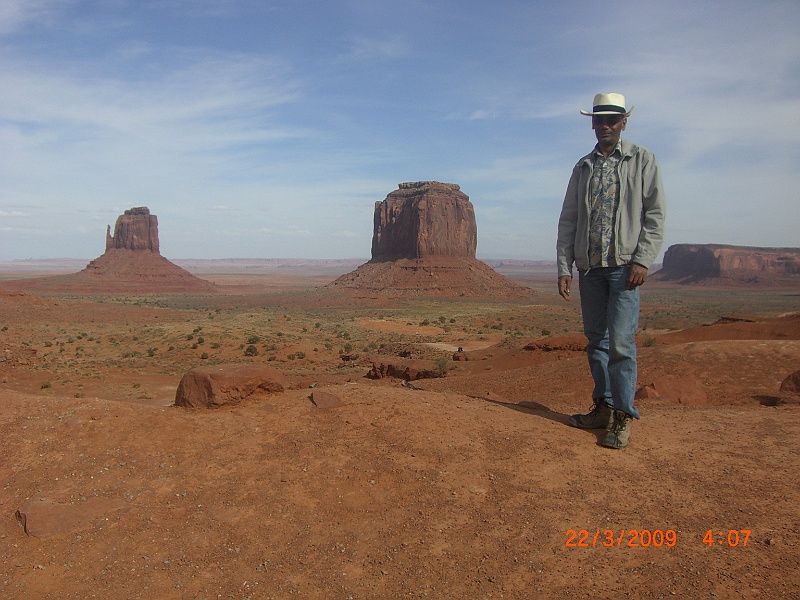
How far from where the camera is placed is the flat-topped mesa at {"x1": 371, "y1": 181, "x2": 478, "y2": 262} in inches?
3361

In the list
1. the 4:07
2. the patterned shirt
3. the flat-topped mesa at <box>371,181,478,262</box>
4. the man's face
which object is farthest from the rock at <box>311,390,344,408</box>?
the flat-topped mesa at <box>371,181,478,262</box>

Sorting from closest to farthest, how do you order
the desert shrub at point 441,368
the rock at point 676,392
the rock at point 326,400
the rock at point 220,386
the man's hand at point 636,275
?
1. the man's hand at point 636,275
2. the rock at point 326,400
3. the rock at point 220,386
4. the rock at point 676,392
5. the desert shrub at point 441,368

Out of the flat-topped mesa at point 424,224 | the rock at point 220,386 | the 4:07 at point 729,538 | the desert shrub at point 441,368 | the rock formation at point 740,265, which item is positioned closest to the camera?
the 4:07 at point 729,538

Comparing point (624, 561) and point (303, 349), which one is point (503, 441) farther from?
point (303, 349)

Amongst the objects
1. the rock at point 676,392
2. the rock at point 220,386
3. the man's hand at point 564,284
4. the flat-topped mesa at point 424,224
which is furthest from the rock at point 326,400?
the flat-topped mesa at point 424,224

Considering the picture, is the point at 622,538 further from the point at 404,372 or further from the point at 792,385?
the point at 404,372

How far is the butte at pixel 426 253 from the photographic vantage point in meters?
76.4

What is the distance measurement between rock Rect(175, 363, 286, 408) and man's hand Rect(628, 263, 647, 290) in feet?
12.4

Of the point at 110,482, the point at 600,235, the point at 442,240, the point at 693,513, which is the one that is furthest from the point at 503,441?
the point at 442,240

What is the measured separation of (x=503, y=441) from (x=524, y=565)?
1.56 metres

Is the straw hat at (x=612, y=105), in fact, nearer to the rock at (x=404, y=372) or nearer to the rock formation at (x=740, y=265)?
the rock at (x=404, y=372)

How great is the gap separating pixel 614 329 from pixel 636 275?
0.51 m

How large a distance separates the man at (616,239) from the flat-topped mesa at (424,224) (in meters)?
79.9

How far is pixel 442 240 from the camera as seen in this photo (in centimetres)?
8588
